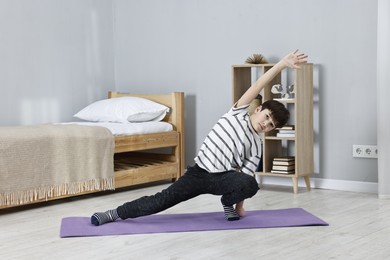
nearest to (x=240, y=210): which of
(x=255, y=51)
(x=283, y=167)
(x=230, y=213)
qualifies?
(x=230, y=213)

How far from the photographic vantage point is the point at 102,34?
5684 mm

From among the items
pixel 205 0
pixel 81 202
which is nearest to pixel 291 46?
pixel 205 0

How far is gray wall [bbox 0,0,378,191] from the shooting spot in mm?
4594

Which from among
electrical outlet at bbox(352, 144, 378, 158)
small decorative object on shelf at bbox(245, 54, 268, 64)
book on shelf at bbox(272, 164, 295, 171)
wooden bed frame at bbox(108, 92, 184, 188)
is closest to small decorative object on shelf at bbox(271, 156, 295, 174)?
book on shelf at bbox(272, 164, 295, 171)

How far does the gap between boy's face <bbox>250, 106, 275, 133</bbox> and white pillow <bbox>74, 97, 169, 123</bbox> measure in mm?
1647

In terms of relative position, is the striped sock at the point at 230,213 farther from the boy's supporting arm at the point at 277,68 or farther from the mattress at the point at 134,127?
the mattress at the point at 134,127

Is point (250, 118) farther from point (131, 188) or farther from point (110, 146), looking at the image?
point (131, 188)

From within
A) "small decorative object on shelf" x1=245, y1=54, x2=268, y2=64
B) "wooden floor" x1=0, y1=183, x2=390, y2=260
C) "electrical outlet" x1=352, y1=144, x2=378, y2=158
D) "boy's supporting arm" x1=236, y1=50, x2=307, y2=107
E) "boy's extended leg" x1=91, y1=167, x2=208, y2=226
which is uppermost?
"small decorative object on shelf" x1=245, y1=54, x2=268, y2=64

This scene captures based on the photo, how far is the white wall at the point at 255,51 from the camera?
456 centimetres

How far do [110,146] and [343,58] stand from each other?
168 centimetres

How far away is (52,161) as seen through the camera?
4.14 meters

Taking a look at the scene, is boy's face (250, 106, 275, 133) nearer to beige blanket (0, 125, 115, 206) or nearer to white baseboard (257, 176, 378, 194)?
beige blanket (0, 125, 115, 206)

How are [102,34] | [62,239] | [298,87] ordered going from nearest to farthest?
[62,239] → [298,87] → [102,34]

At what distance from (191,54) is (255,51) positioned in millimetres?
607
